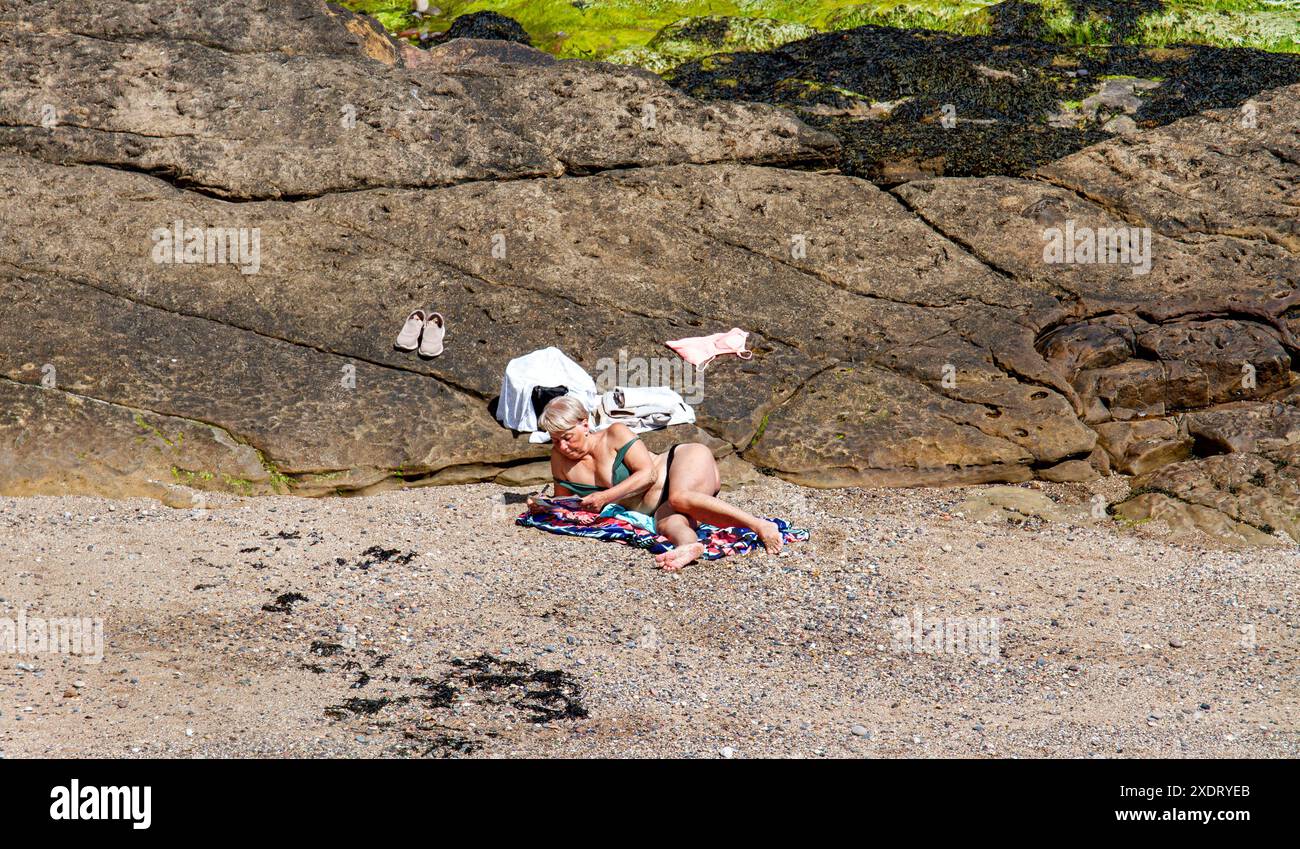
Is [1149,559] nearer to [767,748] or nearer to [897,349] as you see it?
[897,349]

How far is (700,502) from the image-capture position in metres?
8.84

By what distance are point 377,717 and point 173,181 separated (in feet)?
24.1

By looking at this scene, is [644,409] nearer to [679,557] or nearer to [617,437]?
[617,437]

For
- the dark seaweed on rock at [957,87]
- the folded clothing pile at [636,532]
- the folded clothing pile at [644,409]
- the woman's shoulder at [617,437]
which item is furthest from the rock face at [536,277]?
the woman's shoulder at [617,437]

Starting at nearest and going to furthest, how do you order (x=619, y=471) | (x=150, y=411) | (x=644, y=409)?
(x=619, y=471) → (x=150, y=411) → (x=644, y=409)

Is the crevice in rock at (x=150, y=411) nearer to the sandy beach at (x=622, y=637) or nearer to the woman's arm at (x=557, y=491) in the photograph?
the sandy beach at (x=622, y=637)

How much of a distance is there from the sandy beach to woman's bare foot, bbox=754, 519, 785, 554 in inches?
5.6

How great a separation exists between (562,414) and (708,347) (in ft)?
8.19

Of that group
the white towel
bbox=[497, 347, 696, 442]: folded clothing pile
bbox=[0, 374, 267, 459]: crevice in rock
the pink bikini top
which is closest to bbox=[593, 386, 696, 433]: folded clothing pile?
bbox=[497, 347, 696, 442]: folded clothing pile

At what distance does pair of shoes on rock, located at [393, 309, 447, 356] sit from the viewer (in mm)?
10852

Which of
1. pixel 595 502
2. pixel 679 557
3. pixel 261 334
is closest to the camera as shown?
pixel 679 557

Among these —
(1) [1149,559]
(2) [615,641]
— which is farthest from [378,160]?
(1) [1149,559]

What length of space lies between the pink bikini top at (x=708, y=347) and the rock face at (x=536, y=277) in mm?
133

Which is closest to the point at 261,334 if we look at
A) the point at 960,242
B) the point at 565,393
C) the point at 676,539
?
the point at 565,393
